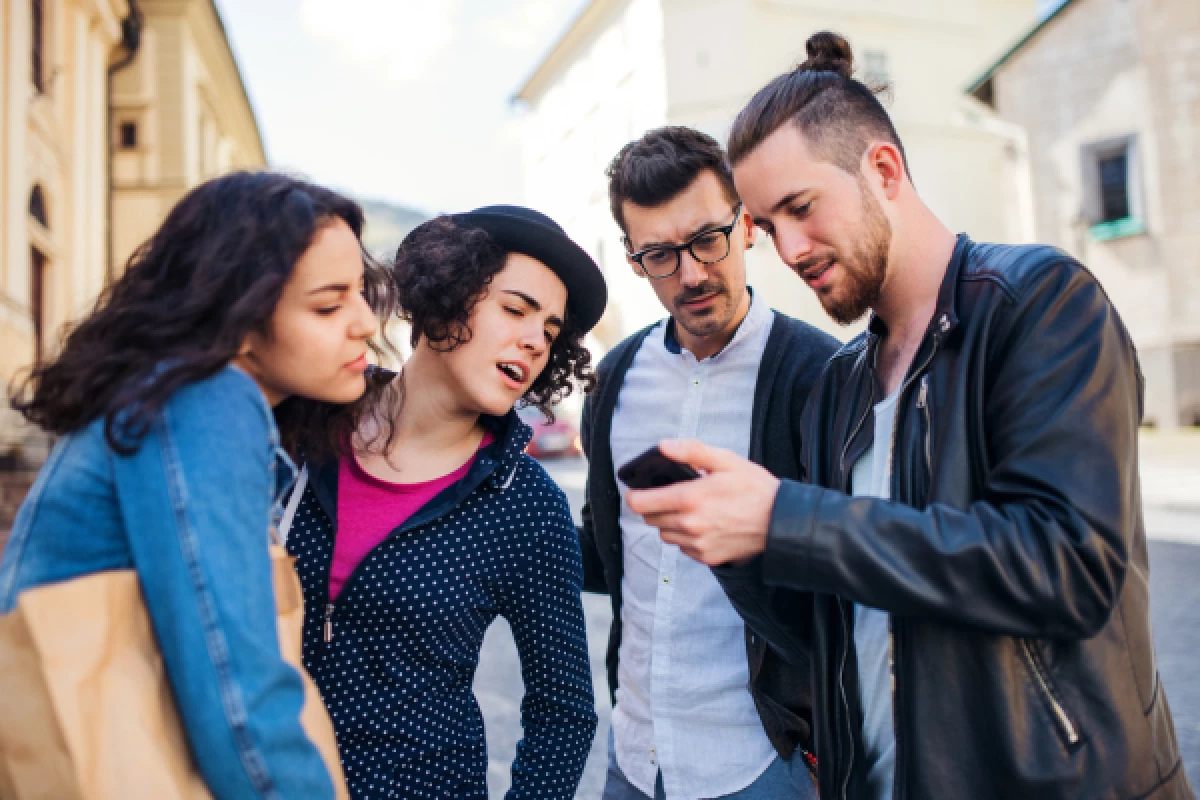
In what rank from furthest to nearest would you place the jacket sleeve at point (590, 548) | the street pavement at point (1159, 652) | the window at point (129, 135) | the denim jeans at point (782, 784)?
the window at point (129, 135)
the street pavement at point (1159, 652)
the jacket sleeve at point (590, 548)
the denim jeans at point (782, 784)

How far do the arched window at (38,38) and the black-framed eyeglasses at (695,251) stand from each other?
13936 millimetres

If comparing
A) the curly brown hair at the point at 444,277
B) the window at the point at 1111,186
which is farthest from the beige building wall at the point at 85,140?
the window at the point at 1111,186

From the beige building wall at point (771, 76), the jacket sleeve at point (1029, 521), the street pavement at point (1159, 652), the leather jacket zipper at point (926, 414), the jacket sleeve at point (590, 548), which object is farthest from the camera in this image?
the beige building wall at point (771, 76)

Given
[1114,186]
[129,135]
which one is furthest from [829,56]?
[1114,186]

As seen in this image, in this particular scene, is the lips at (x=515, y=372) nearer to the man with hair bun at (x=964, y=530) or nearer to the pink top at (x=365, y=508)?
the pink top at (x=365, y=508)

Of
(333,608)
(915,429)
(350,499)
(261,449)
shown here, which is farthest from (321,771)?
(915,429)

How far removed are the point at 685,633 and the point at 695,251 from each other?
1.03 metres

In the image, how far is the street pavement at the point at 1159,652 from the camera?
4.36 m

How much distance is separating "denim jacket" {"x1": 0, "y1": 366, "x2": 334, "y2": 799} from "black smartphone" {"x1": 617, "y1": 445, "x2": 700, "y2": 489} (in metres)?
0.59

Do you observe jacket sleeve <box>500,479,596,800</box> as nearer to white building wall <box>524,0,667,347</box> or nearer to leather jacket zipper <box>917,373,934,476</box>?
leather jacket zipper <box>917,373,934,476</box>

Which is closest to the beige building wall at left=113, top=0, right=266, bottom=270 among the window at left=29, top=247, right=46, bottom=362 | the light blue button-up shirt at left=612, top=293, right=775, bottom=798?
the window at left=29, top=247, right=46, bottom=362

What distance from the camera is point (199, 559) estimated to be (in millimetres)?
1118

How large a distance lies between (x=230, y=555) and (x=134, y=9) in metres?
21.1

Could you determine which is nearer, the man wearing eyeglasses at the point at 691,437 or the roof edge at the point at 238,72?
the man wearing eyeglasses at the point at 691,437
